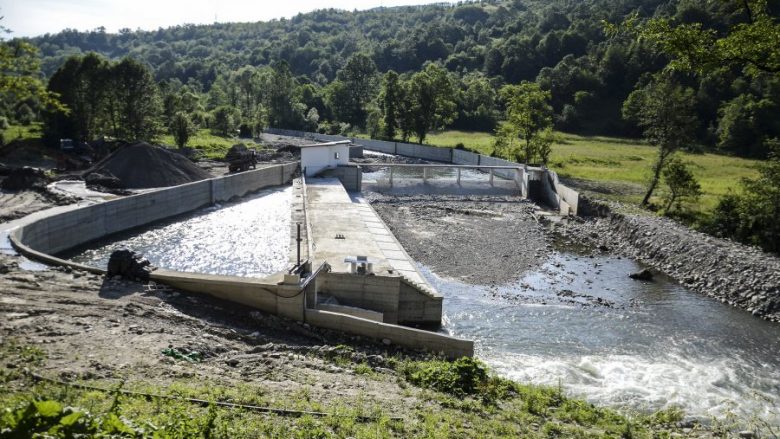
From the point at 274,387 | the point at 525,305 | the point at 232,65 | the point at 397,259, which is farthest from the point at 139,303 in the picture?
the point at 232,65

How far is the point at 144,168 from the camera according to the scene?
115ft

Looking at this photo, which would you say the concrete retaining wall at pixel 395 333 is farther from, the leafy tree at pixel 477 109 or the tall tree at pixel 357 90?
the tall tree at pixel 357 90

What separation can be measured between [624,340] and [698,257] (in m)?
9.54

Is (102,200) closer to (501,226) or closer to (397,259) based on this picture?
(397,259)

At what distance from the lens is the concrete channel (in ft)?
52.1

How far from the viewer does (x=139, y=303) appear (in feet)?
50.1

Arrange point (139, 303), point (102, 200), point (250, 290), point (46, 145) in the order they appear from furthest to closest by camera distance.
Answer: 1. point (46, 145)
2. point (102, 200)
3. point (250, 290)
4. point (139, 303)

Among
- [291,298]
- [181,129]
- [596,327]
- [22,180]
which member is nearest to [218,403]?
[291,298]

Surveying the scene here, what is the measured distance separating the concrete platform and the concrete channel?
0.13 feet

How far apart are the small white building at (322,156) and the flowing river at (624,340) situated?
808 inches

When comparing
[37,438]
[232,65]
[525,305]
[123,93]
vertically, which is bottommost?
[525,305]

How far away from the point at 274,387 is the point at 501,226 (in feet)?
80.3

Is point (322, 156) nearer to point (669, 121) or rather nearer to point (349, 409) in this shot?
point (669, 121)

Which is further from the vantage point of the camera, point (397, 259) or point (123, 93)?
point (123, 93)
